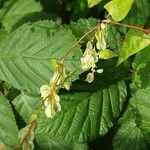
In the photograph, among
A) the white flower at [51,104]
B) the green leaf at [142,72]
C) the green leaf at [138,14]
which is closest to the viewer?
the white flower at [51,104]

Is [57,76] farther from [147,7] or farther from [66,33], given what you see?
[147,7]

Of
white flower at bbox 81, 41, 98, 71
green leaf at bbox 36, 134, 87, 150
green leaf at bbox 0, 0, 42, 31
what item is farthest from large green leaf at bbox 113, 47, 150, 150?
green leaf at bbox 0, 0, 42, 31

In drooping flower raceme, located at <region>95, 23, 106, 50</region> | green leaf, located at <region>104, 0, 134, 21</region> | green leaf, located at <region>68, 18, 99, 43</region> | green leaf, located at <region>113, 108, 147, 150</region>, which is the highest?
green leaf, located at <region>104, 0, 134, 21</region>

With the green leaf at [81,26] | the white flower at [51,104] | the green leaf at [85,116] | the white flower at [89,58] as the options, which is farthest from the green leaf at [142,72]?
the white flower at [51,104]

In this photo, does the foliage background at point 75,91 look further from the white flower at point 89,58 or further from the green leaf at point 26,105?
the white flower at point 89,58

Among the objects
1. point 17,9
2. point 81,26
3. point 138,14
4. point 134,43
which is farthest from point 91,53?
point 17,9

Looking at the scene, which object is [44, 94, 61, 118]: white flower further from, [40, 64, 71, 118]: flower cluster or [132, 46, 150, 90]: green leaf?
[132, 46, 150, 90]: green leaf
